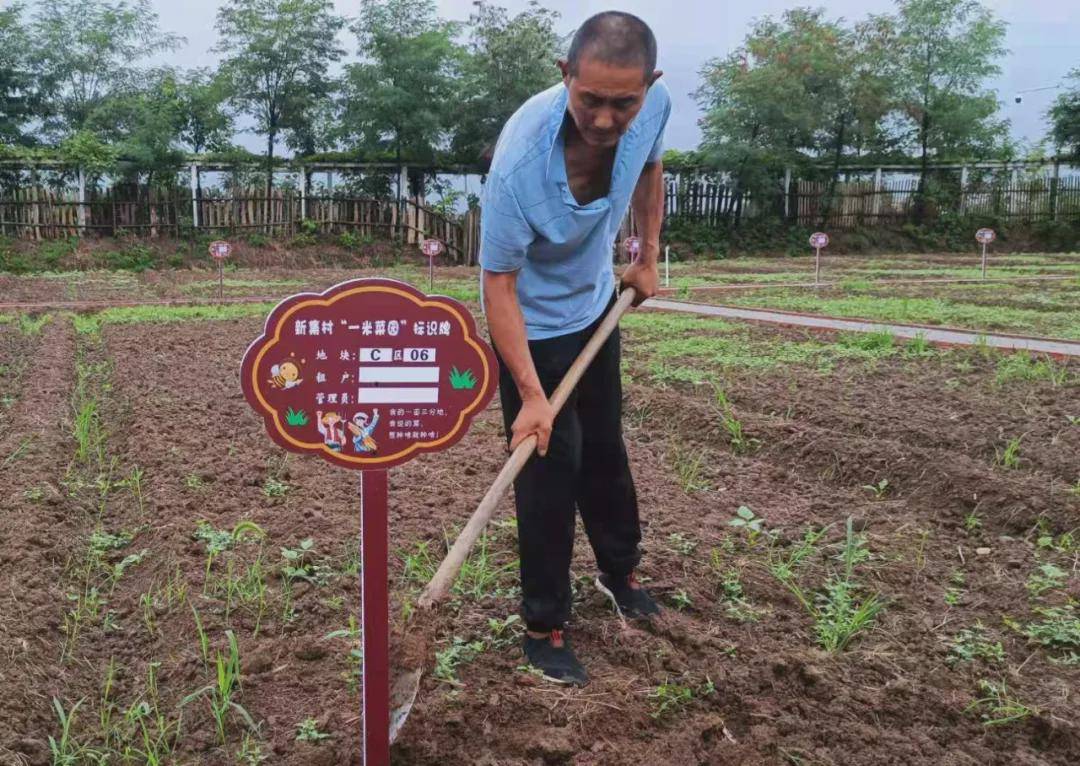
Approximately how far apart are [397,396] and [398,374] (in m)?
0.04

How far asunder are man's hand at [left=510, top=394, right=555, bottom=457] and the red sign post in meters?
0.29

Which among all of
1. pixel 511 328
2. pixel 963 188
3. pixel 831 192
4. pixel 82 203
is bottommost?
pixel 511 328

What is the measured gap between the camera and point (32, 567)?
3041 mm

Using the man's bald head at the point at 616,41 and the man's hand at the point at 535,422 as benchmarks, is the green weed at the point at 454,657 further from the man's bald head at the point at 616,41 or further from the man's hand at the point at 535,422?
the man's bald head at the point at 616,41

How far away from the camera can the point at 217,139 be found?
2039 cm

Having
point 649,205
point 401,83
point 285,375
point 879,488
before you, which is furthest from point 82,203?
point 285,375

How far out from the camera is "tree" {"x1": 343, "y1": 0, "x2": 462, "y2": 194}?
19.3 meters

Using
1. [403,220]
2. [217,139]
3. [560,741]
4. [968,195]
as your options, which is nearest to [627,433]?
[560,741]

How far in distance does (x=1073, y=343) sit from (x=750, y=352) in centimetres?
216

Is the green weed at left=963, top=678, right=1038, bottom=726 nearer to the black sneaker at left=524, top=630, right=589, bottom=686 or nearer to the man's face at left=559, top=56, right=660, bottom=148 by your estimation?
the black sneaker at left=524, top=630, right=589, bottom=686

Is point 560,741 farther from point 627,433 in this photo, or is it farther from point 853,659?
point 627,433

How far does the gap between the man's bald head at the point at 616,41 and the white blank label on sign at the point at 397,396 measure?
0.75 metres

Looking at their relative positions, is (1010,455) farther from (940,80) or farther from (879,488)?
(940,80)

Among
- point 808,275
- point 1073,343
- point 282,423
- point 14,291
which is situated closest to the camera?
point 282,423
